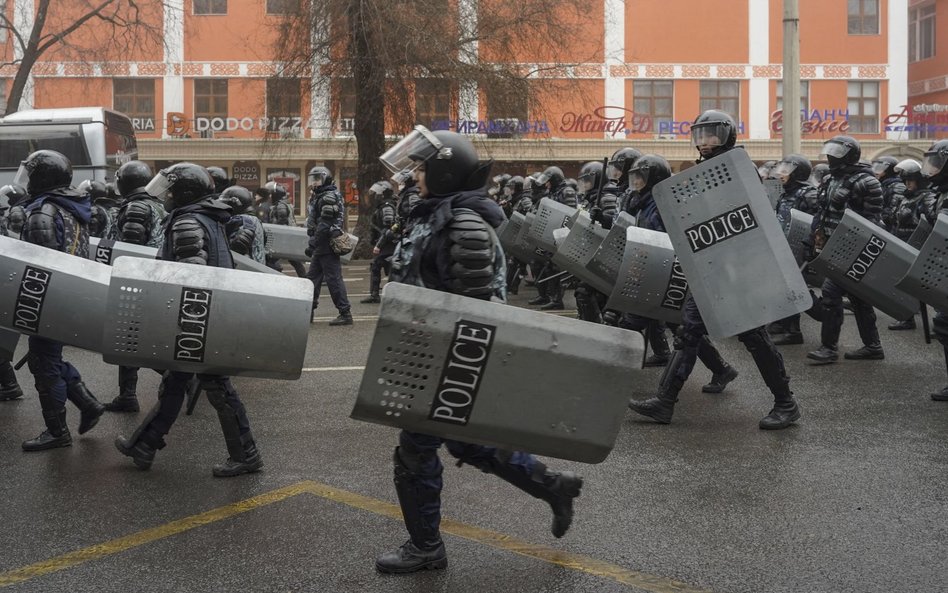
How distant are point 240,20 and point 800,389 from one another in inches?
1343

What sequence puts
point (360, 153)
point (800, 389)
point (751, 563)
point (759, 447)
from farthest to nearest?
point (360, 153)
point (800, 389)
point (759, 447)
point (751, 563)

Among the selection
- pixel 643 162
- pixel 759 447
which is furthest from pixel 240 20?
pixel 759 447

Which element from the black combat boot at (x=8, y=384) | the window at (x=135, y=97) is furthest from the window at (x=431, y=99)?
the window at (x=135, y=97)

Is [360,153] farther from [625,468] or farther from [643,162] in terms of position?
[625,468]

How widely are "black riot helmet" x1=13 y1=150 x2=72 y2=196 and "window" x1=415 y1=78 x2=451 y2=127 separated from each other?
652 inches

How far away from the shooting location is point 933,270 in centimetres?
698

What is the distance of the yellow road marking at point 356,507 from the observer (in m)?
4.05

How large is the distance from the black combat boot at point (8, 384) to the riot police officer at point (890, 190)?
33.2 feet

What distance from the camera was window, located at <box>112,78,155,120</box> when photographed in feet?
125

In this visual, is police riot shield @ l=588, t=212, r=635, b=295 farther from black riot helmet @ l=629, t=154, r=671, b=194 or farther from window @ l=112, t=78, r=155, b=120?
window @ l=112, t=78, r=155, b=120

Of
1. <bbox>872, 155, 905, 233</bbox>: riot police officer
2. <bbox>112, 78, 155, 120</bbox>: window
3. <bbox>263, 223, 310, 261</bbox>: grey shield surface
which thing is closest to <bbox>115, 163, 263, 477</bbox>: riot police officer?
<bbox>263, 223, 310, 261</bbox>: grey shield surface

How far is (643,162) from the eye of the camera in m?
8.10

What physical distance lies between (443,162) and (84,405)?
11.5ft

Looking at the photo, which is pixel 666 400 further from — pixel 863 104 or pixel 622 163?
→ pixel 863 104
